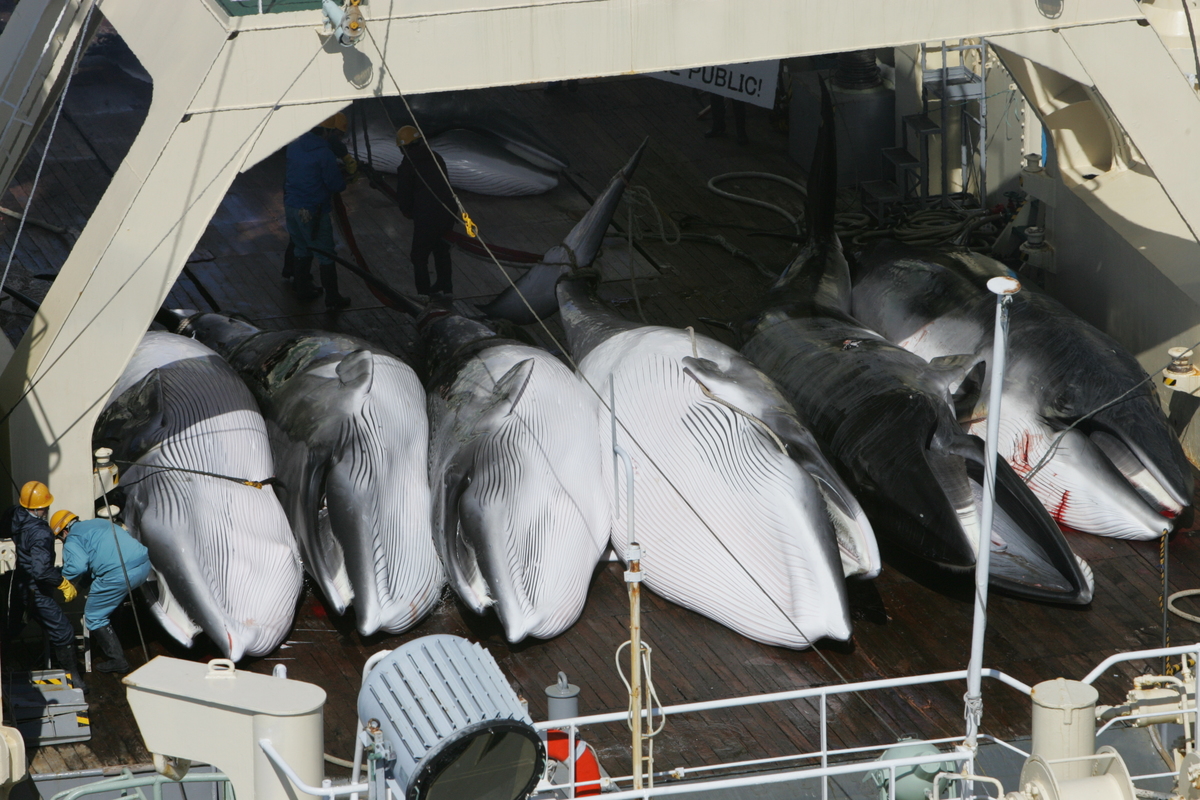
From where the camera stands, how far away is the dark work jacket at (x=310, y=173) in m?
15.8

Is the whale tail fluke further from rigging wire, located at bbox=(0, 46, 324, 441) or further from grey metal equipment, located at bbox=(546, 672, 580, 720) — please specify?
grey metal equipment, located at bbox=(546, 672, 580, 720)

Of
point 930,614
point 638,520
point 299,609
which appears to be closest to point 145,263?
point 299,609

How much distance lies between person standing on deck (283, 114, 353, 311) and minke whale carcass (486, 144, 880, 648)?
412 cm

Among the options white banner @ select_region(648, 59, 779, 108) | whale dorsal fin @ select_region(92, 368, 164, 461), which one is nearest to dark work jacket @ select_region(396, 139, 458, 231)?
white banner @ select_region(648, 59, 779, 108)

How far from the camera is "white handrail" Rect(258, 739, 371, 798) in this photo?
7089 mm

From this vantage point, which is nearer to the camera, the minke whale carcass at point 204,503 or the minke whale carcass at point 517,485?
the minke whale carcass at point 204,503

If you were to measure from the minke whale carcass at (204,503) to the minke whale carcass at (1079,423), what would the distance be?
5824 mm

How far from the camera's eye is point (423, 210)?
16266mm

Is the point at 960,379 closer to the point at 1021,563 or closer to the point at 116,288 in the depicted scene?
the point at 1021,563

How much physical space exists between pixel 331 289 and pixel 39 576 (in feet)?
21.7

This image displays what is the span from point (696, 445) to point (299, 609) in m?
3.24

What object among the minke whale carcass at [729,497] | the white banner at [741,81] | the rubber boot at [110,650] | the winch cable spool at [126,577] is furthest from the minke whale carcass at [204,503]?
the white banner at [741,81]

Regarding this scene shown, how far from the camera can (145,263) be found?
1052 cm

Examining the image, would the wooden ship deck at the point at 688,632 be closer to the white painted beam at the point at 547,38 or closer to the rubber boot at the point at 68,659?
the rubber boot at the point at 68,659
